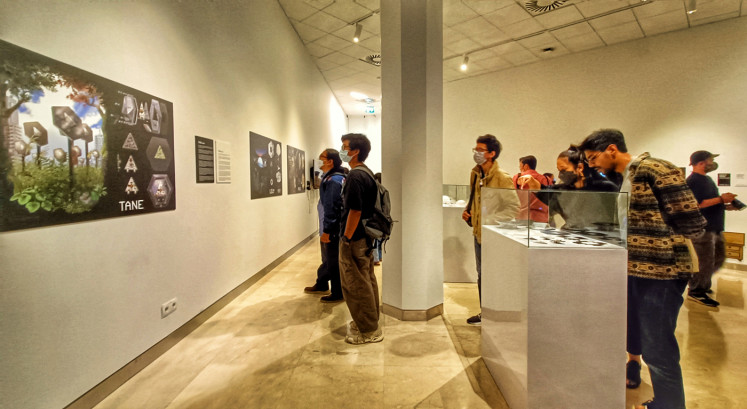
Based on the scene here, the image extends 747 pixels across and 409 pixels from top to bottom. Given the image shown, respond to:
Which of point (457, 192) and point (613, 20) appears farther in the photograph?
point (457, 192)

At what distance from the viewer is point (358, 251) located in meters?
2.58

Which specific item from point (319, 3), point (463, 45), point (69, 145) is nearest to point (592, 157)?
point (69, 145)

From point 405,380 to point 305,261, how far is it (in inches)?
140

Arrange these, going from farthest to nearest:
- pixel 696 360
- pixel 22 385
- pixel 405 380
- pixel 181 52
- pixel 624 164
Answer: pixel 181 52, pixel 696 360, pixel 405 380, pixel 624 164, pixel 22 385

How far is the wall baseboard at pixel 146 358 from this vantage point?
5.98 feet

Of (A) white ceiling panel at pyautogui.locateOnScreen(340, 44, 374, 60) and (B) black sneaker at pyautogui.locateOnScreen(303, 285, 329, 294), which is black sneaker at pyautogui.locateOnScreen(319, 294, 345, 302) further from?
(A) white ceiling panel at pyautogui.locateOnScreen(340, 44, 374, 60)

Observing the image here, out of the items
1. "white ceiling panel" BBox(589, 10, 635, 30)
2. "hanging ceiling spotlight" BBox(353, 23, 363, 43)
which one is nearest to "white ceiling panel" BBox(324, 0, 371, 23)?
"hanging ceiling spotlight" BBox(353, 23, 363, 43)

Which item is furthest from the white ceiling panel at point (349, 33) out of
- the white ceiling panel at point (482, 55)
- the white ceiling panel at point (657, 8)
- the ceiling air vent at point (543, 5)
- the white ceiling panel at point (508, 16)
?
the white ceiling panel at point (657, 8)

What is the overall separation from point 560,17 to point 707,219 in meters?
3.56

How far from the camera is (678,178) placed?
157cm

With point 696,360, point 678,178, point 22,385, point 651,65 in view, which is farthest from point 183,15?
point 651,65

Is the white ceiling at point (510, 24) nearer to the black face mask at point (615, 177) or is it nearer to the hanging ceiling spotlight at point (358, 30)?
the hanging ceiling spotlight at point (358, 30)

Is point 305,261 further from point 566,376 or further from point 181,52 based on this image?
point 566,376

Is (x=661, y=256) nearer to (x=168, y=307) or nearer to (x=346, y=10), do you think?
(x=168, y=307)
